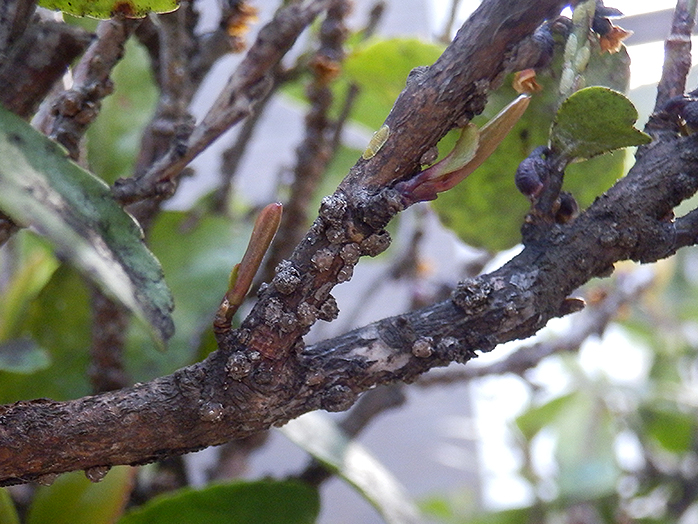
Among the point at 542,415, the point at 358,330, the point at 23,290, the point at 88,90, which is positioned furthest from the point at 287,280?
the point at 542,415

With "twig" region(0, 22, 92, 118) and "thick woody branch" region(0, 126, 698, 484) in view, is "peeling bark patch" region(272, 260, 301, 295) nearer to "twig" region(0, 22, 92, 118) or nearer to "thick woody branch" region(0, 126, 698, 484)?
"thick woody branch" region(0, 126, 698, 484)

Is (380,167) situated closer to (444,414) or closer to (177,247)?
(177,247)

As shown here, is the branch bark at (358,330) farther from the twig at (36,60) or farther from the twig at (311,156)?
the twig at (311,156)

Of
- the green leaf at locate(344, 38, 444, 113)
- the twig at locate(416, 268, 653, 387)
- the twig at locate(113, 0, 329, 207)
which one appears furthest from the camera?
the twig at locate(416, 268, 653, 387)

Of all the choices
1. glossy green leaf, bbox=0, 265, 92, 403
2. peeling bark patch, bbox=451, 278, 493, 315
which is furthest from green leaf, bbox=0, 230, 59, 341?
peeling bark patch, bbox=451, 278, 493, 315

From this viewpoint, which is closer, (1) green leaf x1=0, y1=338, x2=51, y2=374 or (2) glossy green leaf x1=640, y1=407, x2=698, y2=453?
(1) green leaf x1=0, y1=338, x2=51, y2=374

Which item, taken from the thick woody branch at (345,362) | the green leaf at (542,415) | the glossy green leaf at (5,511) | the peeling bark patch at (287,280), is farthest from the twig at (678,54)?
the green leaf at (542,415)
